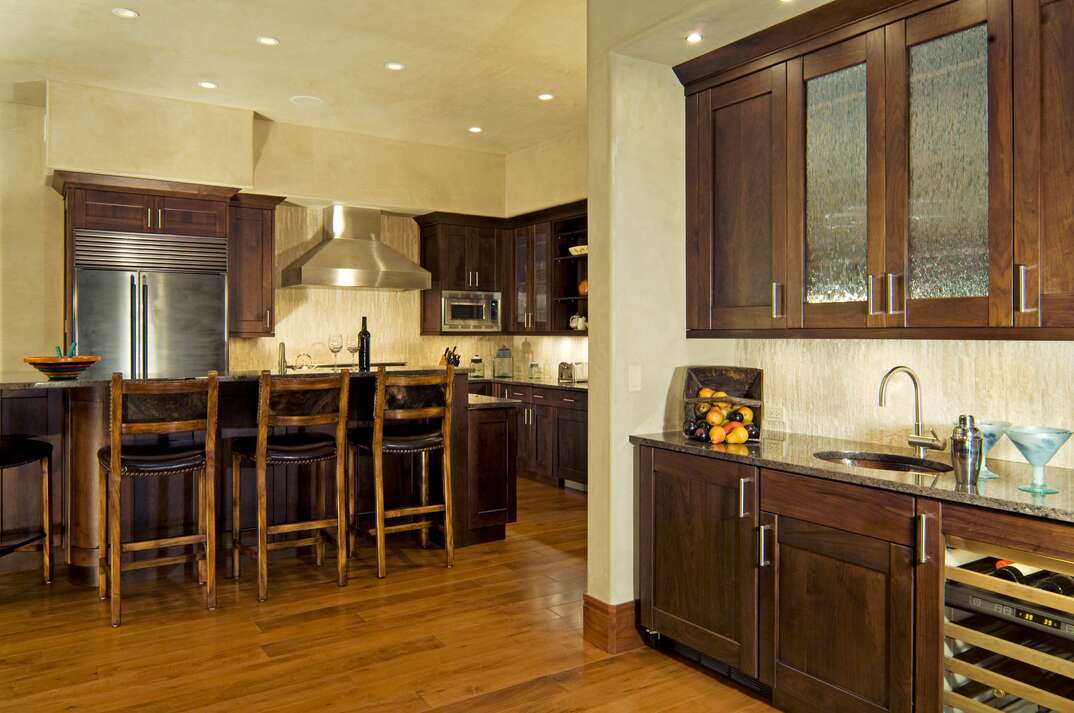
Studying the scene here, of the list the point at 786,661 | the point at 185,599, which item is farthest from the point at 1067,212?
the point at 185,599

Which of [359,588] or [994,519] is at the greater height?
[994,519]

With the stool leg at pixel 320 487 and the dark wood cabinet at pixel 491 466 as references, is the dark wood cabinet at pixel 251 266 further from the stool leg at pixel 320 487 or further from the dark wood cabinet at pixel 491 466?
the dark wood cabinet at pixel 491 466

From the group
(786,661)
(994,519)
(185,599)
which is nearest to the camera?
(994,519)

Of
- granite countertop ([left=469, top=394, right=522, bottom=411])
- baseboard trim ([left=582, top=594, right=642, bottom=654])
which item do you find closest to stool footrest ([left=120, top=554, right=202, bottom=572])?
granite countertop ([left=469, top=394, right=522, bottom=411])

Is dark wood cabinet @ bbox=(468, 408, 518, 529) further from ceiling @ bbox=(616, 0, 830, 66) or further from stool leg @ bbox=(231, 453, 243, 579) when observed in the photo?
ceiling @ bbox=(616, 0, 830, 66)

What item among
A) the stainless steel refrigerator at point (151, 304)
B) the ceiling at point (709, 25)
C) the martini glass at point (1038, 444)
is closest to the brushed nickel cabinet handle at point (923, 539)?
the martini glass at point (1038, 444)

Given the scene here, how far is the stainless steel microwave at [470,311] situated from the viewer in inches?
298

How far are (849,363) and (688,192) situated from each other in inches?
41.0

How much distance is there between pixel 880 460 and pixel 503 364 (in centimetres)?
558

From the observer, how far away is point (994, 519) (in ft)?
6.61

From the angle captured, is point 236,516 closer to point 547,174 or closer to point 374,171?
point 374,171

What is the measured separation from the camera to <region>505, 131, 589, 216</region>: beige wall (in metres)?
6.84

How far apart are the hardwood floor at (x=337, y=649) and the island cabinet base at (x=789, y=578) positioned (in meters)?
0.23

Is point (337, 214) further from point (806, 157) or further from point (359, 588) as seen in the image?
point (806, 157)
